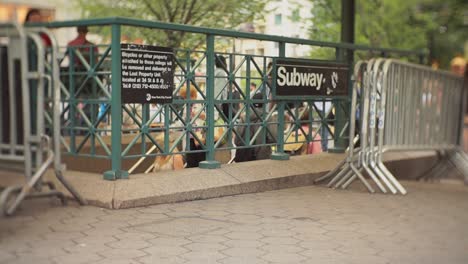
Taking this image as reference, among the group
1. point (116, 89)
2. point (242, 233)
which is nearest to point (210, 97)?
point (116, 89)

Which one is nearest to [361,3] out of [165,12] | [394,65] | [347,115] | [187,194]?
[165,12]

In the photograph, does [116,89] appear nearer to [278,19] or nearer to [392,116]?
[392,116]

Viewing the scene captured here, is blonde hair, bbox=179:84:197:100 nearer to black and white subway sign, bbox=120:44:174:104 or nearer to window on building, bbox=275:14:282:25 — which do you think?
black and white subway sign, bbox=120:44:174:104

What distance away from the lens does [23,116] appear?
540cm

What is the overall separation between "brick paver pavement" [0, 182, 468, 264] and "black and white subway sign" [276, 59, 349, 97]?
1.85m

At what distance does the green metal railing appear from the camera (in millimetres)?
6434

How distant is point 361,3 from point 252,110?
11307mm

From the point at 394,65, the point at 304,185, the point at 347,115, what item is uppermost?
the point at 394,65

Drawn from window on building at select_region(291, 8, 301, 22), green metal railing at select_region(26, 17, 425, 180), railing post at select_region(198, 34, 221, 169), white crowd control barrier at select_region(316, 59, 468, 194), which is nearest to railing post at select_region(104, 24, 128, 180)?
green metal railing at select_region(26, 17, 425, 180)

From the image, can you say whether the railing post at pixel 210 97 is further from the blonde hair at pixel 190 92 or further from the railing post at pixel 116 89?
the railing post at pixel 116 89

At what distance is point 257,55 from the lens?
812 cm

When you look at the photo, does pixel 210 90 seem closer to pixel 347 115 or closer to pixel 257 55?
pixel 257 55

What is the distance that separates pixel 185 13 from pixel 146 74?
6.15 meters

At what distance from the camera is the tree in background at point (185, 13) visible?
11961 millimetres
